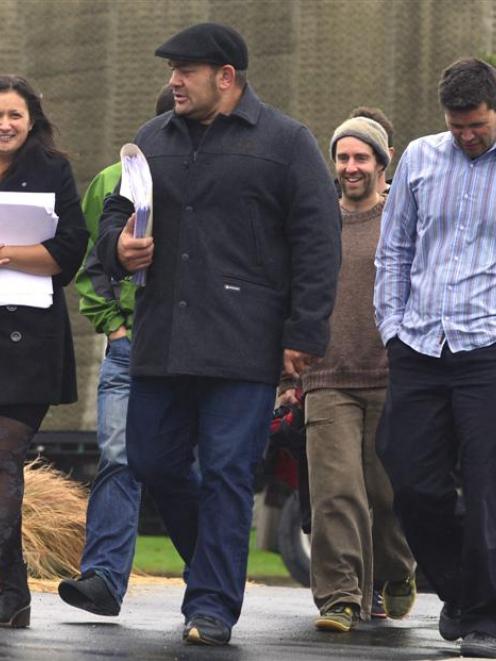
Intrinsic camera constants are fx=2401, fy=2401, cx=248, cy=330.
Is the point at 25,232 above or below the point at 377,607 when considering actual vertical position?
above

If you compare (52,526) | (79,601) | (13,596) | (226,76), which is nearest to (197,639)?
(13,596)

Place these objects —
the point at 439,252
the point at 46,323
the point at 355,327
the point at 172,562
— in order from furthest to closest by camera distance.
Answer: the point at 172,562
the point at 355,327
the point at 46,323
the point at 439,252

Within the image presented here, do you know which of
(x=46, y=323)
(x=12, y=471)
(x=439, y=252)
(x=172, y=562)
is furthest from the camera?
(x=172, y=562)

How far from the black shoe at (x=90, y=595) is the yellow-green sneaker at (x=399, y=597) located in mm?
1307

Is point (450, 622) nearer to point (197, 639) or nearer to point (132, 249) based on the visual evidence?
point (197, 639)

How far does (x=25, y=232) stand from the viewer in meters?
8.49

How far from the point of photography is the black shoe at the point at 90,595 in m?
8.66

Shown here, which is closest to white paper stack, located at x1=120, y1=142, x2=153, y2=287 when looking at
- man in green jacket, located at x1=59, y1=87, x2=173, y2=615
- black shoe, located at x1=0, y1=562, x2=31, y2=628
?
man in green jacket, located at x1=59, y1=87, x2=173, y2=615

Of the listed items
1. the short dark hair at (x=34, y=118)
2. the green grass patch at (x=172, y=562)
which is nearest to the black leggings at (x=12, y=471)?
the short dark hair at (x=34, y=118)

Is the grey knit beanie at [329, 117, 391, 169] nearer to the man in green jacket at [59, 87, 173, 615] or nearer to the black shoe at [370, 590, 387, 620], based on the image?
the man in green jacket at [59, 87, 173, 615]

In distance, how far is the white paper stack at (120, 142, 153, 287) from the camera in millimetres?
8070

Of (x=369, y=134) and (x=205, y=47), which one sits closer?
(x=205, y=47)

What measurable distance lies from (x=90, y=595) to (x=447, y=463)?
1.47 metres

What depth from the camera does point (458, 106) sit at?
8.09 m
